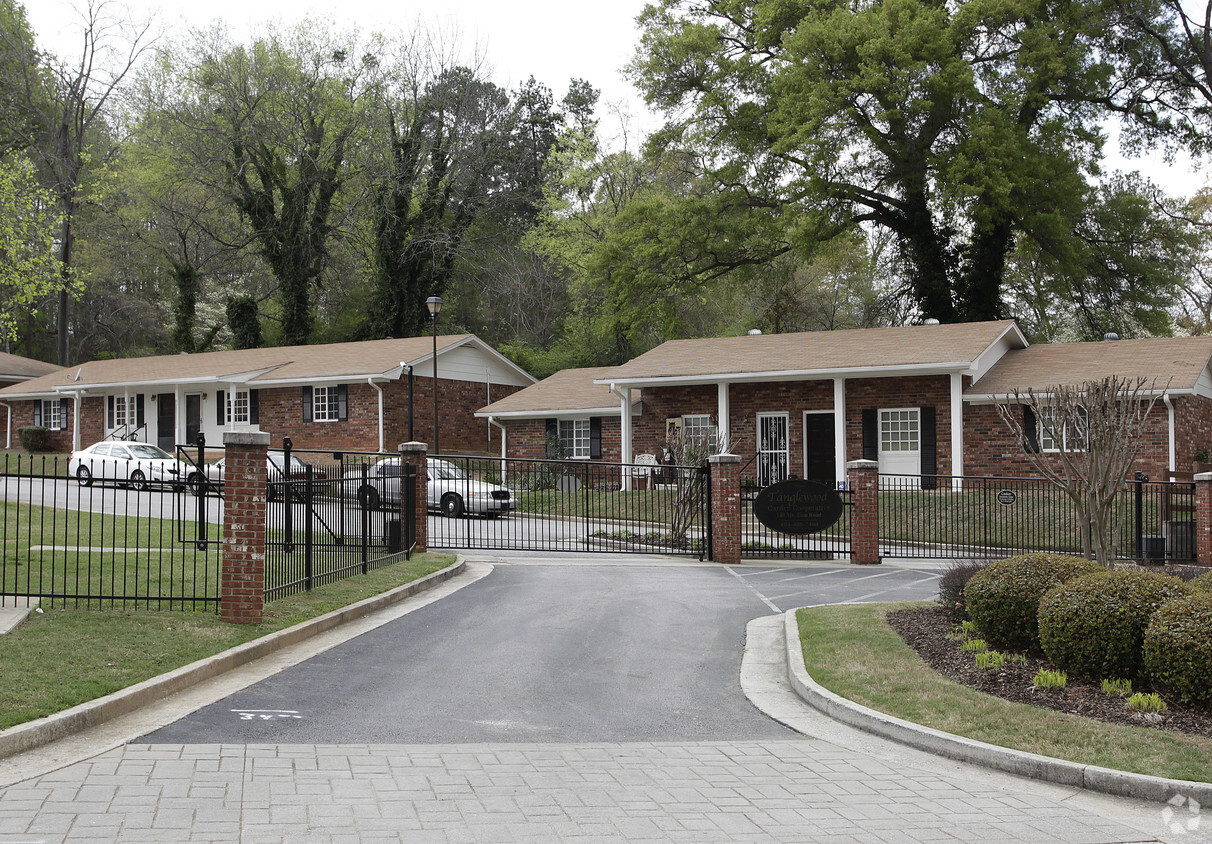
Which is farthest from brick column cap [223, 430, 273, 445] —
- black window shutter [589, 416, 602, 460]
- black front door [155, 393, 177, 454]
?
black front door [155, 393, 177, 454]

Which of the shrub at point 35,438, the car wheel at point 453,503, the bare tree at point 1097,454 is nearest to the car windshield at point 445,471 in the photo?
the car wheel at point 453,503

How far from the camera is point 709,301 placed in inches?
1971

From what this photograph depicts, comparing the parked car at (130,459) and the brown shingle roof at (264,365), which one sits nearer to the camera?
the parked car at (130,459)

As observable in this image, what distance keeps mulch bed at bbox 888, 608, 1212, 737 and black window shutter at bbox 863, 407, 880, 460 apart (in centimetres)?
1767

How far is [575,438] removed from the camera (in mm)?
34938

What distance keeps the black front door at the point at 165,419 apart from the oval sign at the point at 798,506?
1132 inches

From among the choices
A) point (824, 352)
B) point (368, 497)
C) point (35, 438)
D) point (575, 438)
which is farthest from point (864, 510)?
point (35, 438)

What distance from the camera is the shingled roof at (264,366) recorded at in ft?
119

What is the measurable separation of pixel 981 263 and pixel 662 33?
15.5 metres

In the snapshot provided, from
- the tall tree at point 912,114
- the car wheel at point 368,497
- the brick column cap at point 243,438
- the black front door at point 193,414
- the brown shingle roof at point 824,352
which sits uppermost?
the tall tree at point 912,114

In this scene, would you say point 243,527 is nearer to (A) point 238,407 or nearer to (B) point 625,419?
(B) point 625,419

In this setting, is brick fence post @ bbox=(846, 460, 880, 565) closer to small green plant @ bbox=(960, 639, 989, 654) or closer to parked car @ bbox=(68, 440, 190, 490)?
small green plant @ bbox=(960, 639, 989, 654)

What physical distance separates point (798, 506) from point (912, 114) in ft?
69.1

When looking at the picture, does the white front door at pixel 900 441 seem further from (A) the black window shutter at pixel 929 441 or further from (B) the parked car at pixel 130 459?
(B) the parked car at pixel 130 459
